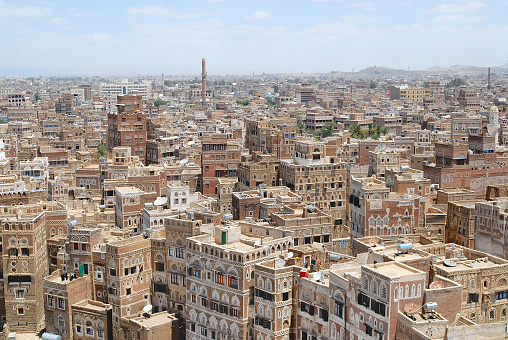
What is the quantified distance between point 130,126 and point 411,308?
68.0 meters

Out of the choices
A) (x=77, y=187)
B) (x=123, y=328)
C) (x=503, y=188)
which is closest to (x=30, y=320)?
(x=123, y=328)

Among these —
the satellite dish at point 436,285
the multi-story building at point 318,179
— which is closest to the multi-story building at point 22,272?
the multi-story building at point 318,179

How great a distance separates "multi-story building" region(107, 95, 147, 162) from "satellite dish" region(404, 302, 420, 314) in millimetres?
65952

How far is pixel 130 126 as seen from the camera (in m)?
99.4

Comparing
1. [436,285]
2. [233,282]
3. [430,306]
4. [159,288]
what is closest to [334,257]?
[233,282]

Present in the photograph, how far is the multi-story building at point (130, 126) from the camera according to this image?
99.1 meters

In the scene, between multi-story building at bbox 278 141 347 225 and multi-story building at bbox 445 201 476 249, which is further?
multi-story building at bbox 278 141 347 225

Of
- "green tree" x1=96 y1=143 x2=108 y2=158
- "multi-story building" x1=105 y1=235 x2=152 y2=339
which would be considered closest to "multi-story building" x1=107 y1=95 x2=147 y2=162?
"green tree" x1=96 y1=143 x2=108 y2=158

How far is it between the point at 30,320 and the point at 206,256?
61.0 ft

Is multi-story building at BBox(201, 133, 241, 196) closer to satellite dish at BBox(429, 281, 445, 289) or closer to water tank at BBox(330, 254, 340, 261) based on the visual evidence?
water tank at BBox(330, 254, 340, 261)

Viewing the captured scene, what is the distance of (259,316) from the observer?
1869 inches

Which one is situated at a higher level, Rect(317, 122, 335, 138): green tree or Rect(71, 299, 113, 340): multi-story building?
Rect(317, 122, 335, 138): green tree

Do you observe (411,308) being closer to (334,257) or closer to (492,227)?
(334,257)

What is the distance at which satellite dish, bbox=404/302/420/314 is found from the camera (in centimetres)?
3875
